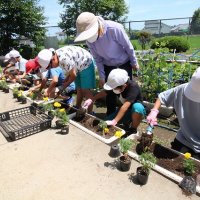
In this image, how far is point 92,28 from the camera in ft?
9.91

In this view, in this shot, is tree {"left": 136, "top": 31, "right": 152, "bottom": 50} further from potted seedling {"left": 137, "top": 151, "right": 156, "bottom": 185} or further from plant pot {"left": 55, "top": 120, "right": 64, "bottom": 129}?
potted seedling {"left": 137, "top": 151, "right": 156, "bottom": 185}

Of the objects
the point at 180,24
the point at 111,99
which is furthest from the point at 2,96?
the point at 180,24

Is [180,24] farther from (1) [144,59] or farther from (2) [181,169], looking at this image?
(2) [181,169]

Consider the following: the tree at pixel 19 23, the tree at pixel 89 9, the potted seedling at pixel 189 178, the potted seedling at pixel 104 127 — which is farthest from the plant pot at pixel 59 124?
the tree at pixel 89 9

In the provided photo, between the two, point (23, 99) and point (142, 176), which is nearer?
point (142, 176)

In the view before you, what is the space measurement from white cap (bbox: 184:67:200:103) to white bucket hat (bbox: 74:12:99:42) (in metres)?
1.31

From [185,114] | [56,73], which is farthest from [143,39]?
[185,114]

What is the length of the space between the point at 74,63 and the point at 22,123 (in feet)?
3.78

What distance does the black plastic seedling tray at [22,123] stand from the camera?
3.24m

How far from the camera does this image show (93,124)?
3.45 meters

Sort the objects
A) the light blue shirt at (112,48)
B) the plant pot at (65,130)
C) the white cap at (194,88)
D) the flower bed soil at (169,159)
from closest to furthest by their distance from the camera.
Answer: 1. the white cap at (194,88)
2. the flower bed soil at (169,159)
3. the light blue shirt at (112,48)
4. the plant pot at (65,130)

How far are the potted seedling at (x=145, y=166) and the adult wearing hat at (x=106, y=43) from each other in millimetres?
1522

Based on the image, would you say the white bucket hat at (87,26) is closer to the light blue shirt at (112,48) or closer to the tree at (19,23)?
the light blue shirt at (112,48)

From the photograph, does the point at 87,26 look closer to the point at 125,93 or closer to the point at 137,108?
the point at 125,93
